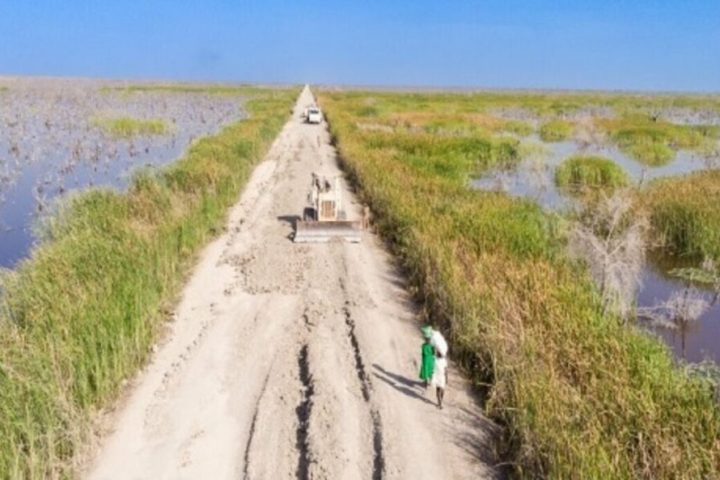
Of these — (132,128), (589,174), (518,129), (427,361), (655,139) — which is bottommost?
(427,361)

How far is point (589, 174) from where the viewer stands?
90.6 ft

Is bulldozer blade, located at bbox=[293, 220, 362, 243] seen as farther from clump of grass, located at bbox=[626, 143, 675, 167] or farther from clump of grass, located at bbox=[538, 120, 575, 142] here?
clump of grass, located at bbox=[538, 120, 575, 142]

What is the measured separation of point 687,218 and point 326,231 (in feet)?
31.3

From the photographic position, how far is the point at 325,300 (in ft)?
39.9

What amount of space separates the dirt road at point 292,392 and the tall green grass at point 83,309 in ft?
1.52

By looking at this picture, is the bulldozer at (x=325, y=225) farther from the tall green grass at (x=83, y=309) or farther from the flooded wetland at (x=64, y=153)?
the flooded wetland at (x=64, y=153)

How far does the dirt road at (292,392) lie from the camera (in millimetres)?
7227

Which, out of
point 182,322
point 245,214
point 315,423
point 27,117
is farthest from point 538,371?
point 27,117

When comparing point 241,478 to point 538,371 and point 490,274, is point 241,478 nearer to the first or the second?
point 538,371

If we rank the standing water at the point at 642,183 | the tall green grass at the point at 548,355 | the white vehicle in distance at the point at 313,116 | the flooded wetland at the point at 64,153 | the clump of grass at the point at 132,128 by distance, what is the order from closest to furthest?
the tall green grass at the point at 548,355 → the standing water at the point at 642,183 → the flooded wetland at the point at 64,153 → the clump of grass at the point at 132,128 → the white vehicle in distance at the point at 313,116

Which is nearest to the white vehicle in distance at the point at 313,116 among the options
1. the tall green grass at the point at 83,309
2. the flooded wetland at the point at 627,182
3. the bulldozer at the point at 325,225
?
the flooded wetland at the point at 627,182

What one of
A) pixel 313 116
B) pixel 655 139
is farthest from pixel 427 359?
pixel 313 116

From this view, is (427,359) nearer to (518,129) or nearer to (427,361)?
(427,361)

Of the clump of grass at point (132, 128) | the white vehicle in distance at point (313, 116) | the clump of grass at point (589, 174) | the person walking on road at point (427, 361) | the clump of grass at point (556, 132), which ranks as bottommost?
the person walking on road at point (427, 361)
